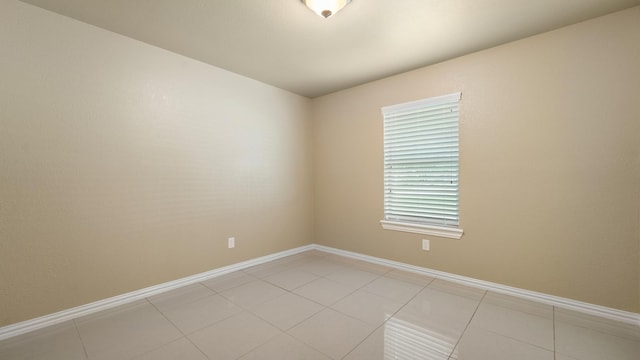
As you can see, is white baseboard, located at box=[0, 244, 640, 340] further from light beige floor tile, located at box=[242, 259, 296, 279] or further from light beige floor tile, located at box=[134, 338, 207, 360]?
light beige floor tile, located at box=[134, 338, 207, 360]

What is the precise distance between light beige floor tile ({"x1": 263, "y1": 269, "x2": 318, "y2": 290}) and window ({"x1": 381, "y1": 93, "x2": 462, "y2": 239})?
1175 millimetres

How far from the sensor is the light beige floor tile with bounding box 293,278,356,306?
2.47 meters

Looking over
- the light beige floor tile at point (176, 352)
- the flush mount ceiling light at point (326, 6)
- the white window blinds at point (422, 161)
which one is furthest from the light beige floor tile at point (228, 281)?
the flush mount ceiling light at point (326, 6)

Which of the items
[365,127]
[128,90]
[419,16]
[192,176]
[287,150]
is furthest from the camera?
[287,150]

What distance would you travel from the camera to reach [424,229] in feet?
9.89

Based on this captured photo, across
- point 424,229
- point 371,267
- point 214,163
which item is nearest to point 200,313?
point 214,163

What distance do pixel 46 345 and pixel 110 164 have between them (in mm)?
1377

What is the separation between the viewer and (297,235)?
4000mm

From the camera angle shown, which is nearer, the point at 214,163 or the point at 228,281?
the point at 228,281

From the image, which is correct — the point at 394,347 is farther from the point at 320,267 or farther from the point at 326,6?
the point at 326,6

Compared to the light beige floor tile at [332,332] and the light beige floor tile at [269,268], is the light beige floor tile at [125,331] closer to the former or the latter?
the light beige floor tile at [332,332]

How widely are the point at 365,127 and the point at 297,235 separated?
189 centimetres

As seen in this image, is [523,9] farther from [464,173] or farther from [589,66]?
[464,173]

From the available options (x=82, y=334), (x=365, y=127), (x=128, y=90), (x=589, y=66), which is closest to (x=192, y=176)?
(x=128, y=90)
